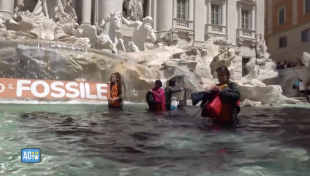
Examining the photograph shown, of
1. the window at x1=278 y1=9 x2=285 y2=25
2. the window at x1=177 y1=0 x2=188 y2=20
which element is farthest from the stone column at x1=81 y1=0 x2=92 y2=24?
the window at x1=278 y1=9 x2=285 y2=25

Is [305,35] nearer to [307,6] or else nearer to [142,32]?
[307,6]

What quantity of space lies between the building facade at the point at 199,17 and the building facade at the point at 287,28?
465cm

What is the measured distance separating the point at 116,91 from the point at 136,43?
10.5m

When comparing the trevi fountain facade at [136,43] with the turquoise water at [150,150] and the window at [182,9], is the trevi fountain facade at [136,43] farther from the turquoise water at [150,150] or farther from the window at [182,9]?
the turquoise water at [150,150]

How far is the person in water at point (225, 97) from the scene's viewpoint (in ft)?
14.2

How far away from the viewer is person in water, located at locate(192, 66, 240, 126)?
433 cm

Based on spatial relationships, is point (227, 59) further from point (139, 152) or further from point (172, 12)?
point (139, 152)

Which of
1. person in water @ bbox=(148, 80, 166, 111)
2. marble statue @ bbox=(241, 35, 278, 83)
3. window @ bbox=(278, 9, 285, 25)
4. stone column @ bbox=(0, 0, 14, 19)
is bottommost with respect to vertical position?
person in water @ bbox=(148, 80, 166, 111)

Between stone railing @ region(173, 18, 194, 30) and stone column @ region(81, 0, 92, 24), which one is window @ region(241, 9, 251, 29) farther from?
stone column @ region(81, 0, 92, 24)

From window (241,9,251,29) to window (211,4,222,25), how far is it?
8.50 ft

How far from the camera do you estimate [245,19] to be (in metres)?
27.9

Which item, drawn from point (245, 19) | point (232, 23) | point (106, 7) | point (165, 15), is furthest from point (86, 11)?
point (245, 19)

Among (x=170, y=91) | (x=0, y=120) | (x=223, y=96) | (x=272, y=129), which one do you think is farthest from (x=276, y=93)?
(x=0, y=120)

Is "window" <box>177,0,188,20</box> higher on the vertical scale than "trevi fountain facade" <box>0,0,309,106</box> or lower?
higher
